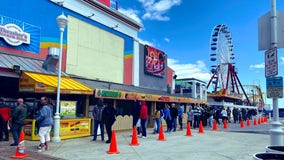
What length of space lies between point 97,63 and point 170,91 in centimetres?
1049

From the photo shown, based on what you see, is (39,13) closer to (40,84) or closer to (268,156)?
(40,84)

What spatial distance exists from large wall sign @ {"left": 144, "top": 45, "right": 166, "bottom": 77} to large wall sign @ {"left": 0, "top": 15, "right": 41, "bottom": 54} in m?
11.4

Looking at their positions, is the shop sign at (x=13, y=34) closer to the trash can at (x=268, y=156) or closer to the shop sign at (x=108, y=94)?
the shop sign at (x=108, y=94)

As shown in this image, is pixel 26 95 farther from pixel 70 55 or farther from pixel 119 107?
pixel 119 107

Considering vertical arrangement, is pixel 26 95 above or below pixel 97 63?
below

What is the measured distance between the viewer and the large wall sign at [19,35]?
520 inches

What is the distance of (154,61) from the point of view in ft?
85.5

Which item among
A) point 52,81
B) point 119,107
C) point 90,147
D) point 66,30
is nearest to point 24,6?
point 66,30

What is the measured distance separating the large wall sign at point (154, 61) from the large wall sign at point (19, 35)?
37.4 ft

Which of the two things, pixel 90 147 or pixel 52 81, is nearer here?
pixel 90 147

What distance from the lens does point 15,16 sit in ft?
45.4

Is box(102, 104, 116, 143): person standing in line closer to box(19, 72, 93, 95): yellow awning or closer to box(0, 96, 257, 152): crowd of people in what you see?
box(0, 96, 257, 152): crowd of people

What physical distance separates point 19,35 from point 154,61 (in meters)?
14.1

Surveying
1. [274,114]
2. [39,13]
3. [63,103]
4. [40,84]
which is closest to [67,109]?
[63,103]
